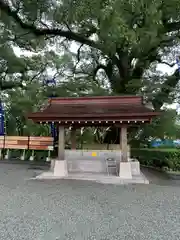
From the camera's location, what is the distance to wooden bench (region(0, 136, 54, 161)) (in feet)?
40.5

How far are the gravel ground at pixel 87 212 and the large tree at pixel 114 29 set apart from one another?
175 inches

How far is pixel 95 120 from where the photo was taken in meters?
7.86

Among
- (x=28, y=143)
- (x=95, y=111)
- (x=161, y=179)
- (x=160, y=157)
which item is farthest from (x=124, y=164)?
(x=28, y=143)

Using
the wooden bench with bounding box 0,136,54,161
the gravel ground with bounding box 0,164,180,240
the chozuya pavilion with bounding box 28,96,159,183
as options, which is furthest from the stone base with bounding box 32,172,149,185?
the wooden bench with bounding box 0,136,54,161

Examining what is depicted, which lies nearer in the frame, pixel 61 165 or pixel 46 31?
pixel 61 165

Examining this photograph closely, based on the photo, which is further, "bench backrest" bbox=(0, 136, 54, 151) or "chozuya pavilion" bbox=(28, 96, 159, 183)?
"bench backrest" bbox=(0, 136, 54, 151)

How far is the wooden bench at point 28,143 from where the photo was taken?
1234 cm

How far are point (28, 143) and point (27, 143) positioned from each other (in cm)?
6

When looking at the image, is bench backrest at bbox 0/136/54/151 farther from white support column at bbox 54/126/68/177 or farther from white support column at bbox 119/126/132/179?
white support column at bbox 119/126/132/179

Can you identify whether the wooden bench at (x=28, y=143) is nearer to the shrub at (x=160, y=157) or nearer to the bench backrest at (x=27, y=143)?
the bench backrest at (x=27, y=143)

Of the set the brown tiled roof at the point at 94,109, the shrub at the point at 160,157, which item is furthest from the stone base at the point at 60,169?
the shrub at the point at 160,157

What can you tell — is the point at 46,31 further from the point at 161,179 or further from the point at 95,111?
the point at 161,179

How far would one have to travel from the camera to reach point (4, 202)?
4883 millimetres

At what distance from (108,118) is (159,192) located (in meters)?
2.84
